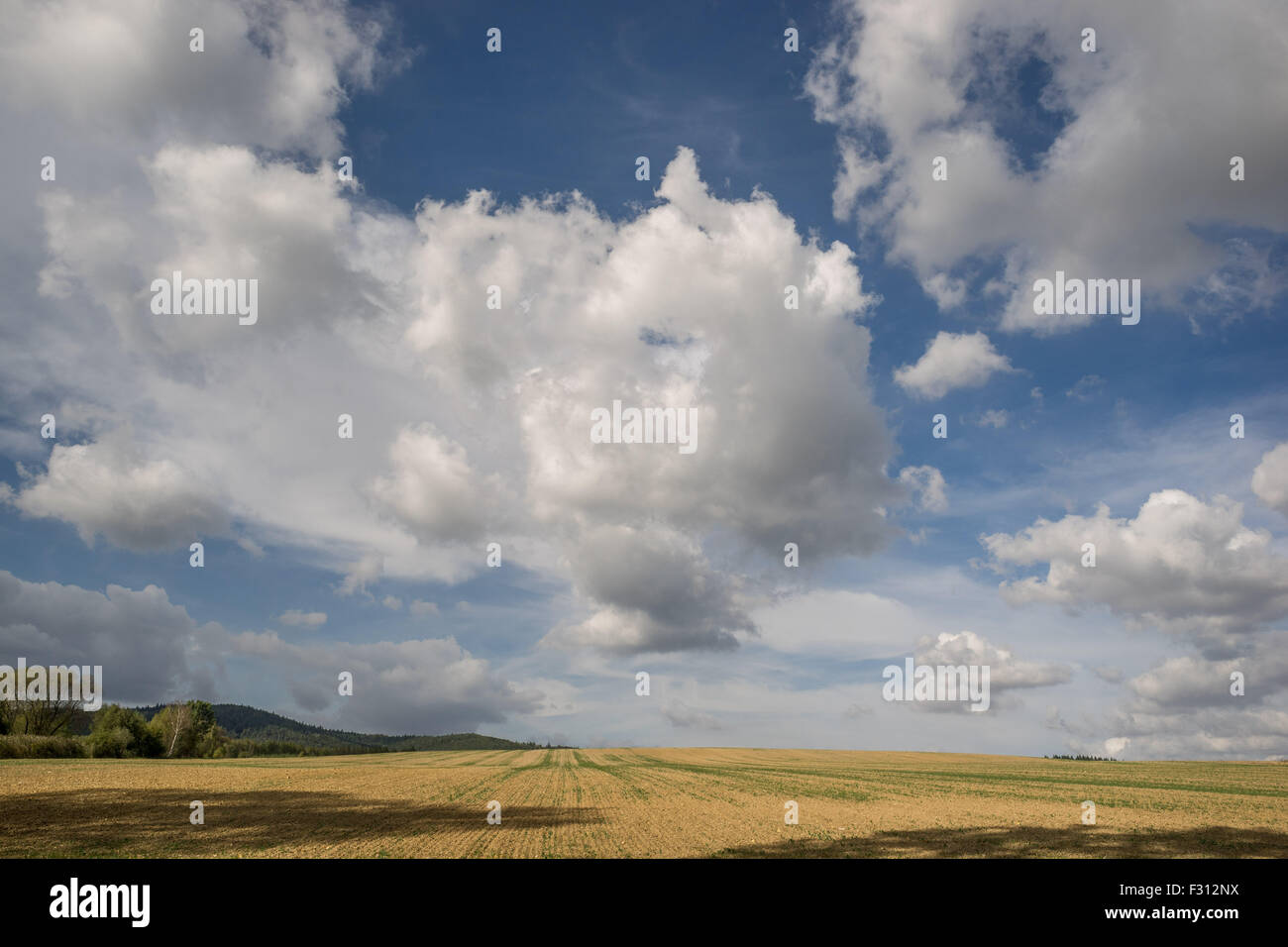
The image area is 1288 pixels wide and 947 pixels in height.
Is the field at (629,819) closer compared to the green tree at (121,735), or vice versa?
the field at (629,819)

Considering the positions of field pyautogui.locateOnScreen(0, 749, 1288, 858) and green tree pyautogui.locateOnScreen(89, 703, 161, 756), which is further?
green tree pyautogui.locateOnScreen(89, 703, 161, 756)

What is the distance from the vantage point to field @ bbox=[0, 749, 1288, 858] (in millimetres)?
26234

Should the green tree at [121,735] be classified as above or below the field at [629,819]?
below

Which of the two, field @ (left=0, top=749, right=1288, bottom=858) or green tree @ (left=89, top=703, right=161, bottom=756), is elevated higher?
field @ (left=0, top=749, right=1288, bottom=858)

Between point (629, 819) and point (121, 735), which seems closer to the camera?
point (629, 819)

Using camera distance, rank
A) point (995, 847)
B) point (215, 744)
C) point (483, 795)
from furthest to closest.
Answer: point (215, 744) < point (483, 795) < point (995, 847)

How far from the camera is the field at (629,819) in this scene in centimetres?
2623

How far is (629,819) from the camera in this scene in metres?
34.8

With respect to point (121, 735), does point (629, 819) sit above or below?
above
